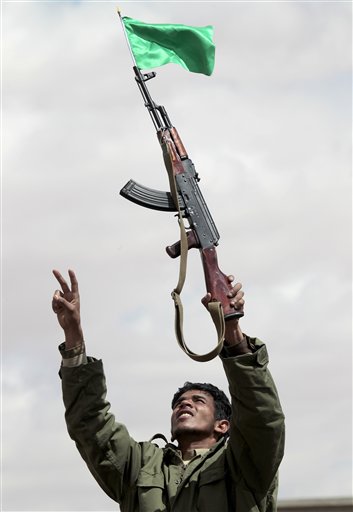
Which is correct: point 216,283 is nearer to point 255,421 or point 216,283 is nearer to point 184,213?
point 184,213

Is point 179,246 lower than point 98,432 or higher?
higher

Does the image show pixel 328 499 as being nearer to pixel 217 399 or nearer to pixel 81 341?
pixel 217 399

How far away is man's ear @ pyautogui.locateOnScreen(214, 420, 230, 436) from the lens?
34.0ft

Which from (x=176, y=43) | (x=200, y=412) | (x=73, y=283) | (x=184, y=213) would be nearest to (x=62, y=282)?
(x=73, y=283)

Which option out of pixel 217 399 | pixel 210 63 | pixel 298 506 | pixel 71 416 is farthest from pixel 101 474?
pixel 298 506

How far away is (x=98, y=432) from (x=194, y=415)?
3.11 ft

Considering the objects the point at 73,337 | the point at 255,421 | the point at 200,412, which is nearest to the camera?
the point at 255,421

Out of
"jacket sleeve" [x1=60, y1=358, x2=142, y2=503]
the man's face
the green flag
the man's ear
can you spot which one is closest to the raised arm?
"jacket sleeve" [x1=60, y1=358, x2=142, y2=503]

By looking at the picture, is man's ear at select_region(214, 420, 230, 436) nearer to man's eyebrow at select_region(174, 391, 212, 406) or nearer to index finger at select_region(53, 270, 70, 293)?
man's eyebrow at select_region(174, 391, 212, 406)

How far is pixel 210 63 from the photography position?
11.1 metres

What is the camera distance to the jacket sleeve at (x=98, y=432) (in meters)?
9.53

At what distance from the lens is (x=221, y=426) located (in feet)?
34.1

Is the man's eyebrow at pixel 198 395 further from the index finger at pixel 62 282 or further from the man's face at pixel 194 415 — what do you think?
the index finger at pixel 62 282

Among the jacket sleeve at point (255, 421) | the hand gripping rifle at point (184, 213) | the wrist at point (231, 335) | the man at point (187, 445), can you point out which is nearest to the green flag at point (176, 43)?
the hand gripping rifle at point (184, 213)
